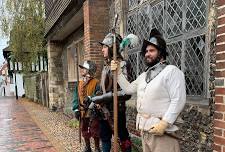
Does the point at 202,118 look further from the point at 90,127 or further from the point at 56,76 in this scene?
the point at 56,76

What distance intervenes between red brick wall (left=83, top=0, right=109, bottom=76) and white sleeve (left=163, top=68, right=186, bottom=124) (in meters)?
4.38

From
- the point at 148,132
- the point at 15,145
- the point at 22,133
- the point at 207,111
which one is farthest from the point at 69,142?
the point at 148,132

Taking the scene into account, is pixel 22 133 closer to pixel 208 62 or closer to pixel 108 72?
pixel 108 72

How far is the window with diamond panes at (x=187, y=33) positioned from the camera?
3.97 metres

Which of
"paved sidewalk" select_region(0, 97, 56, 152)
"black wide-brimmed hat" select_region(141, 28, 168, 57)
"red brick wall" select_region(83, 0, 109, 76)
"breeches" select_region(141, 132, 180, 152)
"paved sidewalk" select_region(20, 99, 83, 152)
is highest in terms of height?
"red brick wall" select_region(83, 0, 109, 76)

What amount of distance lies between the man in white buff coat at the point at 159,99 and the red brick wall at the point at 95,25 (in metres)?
4.08

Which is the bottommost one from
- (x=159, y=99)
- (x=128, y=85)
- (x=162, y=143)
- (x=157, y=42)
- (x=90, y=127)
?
(x=90, y=127)

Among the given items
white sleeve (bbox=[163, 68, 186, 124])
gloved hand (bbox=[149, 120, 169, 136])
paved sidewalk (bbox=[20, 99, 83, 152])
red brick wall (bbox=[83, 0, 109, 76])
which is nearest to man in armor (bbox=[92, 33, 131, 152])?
white sleeve (bbox=[163, 68, 186, 124])

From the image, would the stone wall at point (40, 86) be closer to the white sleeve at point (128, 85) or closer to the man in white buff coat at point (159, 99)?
the white sleeve at point (128, 85)

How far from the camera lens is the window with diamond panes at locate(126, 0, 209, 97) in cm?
397

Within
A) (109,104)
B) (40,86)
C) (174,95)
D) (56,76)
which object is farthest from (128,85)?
(40,86)

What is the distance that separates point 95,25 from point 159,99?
4.48 m

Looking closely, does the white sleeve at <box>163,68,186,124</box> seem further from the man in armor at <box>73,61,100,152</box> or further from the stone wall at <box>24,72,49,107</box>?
the stone wall at <box>24,72,49,107</box>

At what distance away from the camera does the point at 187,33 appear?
14.2 ft
